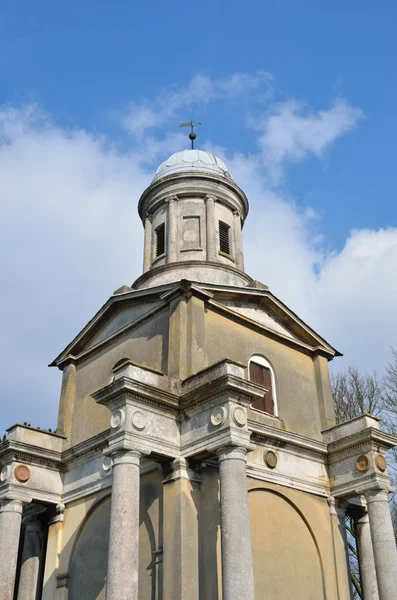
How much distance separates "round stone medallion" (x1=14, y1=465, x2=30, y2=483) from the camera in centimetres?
1806

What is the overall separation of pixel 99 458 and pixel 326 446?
6254mm

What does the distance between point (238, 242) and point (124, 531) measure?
1221cm

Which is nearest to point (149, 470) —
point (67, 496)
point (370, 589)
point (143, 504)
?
point (143, 504)

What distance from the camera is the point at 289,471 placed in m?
17.4

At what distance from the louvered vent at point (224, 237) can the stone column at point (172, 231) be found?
1561 millimetres

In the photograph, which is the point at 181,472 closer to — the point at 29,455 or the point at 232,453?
the point at 232,453

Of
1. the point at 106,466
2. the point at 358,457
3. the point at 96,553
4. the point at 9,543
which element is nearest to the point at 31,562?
the point at 9,543

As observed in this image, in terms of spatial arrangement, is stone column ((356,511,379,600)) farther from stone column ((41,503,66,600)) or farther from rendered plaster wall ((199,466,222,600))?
stone column ((41,503,66,600))

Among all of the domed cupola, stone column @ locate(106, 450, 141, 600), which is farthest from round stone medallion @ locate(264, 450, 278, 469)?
the domed cupola

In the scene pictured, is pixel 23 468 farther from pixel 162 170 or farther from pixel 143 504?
pixel 162 170

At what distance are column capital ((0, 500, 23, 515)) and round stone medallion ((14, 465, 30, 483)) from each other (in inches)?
23.2

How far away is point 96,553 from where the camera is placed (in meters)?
16.9

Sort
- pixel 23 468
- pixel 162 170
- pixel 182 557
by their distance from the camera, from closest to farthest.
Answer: pixel 182 557 → pixel 23 468 → pixel 162 170

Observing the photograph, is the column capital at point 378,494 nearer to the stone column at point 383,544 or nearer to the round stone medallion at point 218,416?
the stone column at point 383,544
